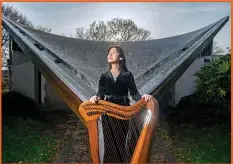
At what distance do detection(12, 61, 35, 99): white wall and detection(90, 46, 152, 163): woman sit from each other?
2.73 m

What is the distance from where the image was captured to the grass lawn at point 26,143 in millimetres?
4441

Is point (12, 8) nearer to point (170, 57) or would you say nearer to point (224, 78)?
point (170, 57)

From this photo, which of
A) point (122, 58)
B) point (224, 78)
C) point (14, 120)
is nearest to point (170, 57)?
point (224, 78)

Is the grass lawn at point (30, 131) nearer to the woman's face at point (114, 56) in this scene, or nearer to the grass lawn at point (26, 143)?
the grass lawn at point (26, 143)

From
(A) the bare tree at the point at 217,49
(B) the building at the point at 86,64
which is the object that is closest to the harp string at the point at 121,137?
(B) the building at the point at 86,64

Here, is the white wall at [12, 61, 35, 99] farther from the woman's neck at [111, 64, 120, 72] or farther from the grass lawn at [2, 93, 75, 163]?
the woman's neck at [111, 64, 120, 72]

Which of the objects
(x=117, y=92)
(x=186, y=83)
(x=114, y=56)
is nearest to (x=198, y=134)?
(x=186, y=83)

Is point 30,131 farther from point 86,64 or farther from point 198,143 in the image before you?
point 198,143

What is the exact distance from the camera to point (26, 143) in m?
4.72

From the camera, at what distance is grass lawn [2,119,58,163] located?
4.44 m

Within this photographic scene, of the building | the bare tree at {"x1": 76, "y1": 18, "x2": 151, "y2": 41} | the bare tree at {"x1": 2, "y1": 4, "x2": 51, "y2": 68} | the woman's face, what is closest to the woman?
the woman's face

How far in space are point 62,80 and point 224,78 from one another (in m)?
2.42

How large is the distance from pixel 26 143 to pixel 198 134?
2.48 m

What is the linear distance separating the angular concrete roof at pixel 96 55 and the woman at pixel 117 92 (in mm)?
208
